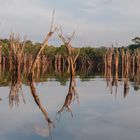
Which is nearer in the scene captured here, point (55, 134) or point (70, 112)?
point (55, 134)

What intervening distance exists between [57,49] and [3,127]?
63835 mm

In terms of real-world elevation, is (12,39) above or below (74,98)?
above

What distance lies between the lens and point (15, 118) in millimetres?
12219

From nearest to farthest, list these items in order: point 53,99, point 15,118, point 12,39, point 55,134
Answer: point 55,134 < point 15,118 < point 53,99 < point 12,39

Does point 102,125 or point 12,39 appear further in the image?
point 12,39

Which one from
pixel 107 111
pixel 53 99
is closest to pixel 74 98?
pixel 53 99

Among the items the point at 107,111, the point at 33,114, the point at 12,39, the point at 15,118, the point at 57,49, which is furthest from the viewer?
the point at 57,49

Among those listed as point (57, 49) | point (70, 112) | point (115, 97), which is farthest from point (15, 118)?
point (57, 49)

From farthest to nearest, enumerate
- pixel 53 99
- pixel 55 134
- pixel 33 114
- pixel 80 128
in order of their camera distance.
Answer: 1. pixel 53 99
2. pixel 33 114
3. pixel 80 128
4. pixel 55 134

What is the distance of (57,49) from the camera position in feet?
244

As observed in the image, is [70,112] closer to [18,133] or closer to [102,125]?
[102,125]

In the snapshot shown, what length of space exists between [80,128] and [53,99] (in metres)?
7.13

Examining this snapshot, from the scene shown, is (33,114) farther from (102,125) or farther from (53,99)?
(53,99)

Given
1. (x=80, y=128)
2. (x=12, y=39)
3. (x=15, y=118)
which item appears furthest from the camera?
(x=12, y=39)
